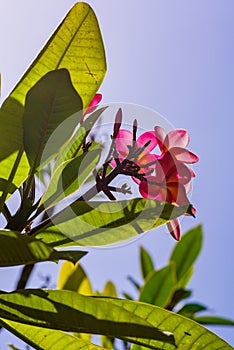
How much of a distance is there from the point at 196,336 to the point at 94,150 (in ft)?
0.91

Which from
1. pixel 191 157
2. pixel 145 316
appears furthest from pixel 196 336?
pixel 191 157

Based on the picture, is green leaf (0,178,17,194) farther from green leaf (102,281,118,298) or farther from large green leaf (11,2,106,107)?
green leaf (102,281,118,298)

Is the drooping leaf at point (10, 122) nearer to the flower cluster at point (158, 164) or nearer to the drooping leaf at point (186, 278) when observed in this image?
the flower cluster at point (158, 164)

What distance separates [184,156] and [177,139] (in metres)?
0.03

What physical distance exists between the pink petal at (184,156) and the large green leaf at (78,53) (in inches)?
5.9

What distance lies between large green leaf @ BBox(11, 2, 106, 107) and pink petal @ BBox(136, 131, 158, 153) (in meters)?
0.10

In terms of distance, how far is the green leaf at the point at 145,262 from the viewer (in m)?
2.12

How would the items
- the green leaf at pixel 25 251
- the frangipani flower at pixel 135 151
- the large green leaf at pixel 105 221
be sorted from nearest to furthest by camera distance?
the green leaf at pixel 25 251 → the large green leaf at pixel 105 221 → the frangipani flower at pixel 135 151

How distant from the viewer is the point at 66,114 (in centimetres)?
72

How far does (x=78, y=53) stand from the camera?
0.77 meters

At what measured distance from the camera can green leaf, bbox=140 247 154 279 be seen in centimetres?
212

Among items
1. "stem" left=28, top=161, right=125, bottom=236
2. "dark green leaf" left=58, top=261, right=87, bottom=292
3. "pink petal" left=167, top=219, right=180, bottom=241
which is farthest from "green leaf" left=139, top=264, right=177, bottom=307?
"stem" left=28, top=161, right=125, bottom=236

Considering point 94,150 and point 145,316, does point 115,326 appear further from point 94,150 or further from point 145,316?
point 94,150

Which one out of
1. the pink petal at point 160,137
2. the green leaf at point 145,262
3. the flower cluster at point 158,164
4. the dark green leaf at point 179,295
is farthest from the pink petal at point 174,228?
the green leaf at point 145,262
